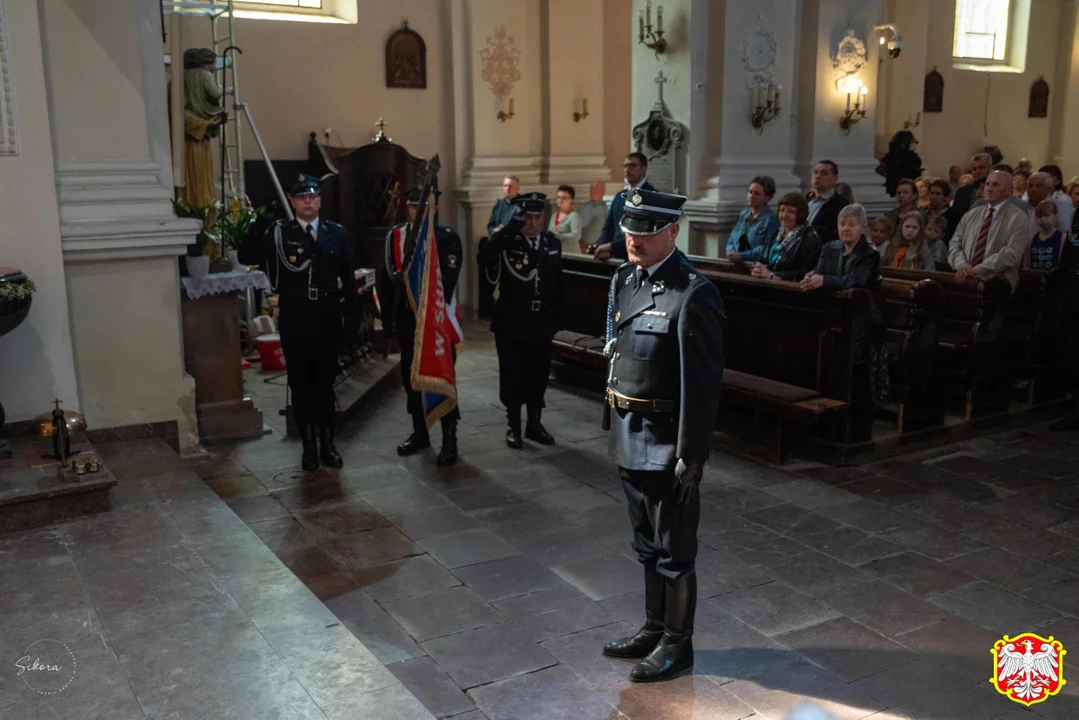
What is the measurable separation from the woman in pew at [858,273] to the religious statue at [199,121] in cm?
413

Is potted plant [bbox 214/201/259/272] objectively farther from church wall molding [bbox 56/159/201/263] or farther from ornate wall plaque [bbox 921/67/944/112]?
ornate wall plaque [bbox 921/67/944/112]

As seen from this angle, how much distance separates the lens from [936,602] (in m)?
4.09

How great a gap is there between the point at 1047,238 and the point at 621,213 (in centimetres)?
306

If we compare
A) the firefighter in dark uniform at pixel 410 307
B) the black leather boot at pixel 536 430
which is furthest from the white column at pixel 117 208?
the black leather boot at pixel 536 430

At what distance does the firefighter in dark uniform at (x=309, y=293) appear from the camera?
561 cm

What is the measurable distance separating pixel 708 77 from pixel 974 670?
6601 mm

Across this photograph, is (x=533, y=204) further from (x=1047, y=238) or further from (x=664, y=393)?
(x=1047, y=238)

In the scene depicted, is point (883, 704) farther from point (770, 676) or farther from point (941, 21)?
point (941, 21)

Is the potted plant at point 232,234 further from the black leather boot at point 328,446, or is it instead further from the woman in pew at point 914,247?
the woman in pew at point 914,247

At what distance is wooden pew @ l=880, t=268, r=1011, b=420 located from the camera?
6656 mm

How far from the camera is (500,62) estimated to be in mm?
11500

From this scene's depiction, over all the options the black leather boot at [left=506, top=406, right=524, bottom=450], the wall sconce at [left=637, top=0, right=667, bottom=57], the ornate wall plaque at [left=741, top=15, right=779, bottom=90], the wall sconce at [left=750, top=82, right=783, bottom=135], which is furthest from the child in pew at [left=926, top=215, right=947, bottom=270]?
the black leather boot at [left=506, top=406, right=524, bottom=450]

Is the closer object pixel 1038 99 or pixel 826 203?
pixel 826 203

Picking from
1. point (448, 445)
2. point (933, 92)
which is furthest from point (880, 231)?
point (933, 92)
